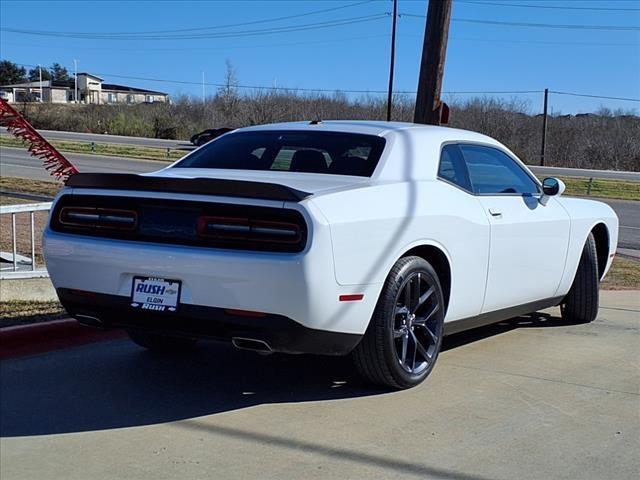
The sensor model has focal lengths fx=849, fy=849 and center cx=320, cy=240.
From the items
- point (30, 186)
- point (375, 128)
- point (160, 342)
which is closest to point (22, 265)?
point (160, 342)

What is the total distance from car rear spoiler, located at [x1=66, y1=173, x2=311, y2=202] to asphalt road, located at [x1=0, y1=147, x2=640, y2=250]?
38.5 ft

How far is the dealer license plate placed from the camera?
4480 millimetres

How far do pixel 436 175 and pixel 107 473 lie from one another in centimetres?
279

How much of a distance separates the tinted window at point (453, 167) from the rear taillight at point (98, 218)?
2.04 m

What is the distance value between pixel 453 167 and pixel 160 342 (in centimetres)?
236

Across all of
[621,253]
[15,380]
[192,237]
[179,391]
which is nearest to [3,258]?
[15,380]

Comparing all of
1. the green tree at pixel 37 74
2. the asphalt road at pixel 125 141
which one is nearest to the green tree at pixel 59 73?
the green tree at pixel 37 74

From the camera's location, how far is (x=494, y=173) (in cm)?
619

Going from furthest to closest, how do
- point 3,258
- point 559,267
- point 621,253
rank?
point 621,253 → point 3,258 → point 559,267

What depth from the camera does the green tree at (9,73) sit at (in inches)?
4902

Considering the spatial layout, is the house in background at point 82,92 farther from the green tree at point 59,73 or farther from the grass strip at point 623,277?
the grass strip at point 623,277

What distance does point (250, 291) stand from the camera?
4.27 meters

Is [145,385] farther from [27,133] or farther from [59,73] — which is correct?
[59,73]

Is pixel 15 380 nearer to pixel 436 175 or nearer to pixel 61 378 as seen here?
pixel 61 378
